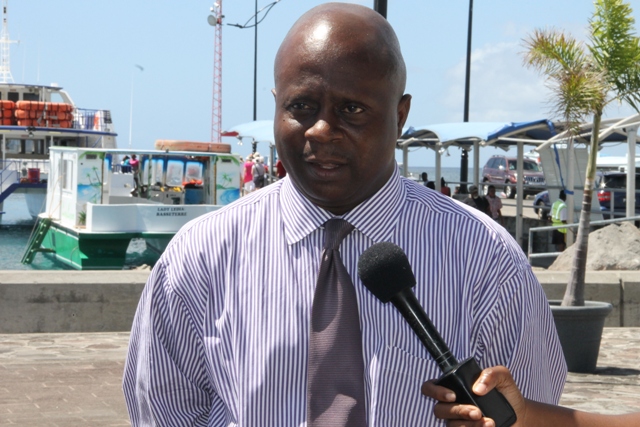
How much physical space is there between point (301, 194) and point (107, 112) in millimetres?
40841

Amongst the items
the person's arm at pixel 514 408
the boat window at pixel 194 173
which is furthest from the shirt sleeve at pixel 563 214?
the person's arm at pixel 514 408

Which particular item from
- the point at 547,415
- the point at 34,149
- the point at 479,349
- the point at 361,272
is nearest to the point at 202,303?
the point at 361,272

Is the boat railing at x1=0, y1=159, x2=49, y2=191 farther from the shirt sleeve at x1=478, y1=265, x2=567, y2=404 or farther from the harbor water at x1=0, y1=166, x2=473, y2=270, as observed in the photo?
the shirt sleeve at x1=478, y1=265, x2=567, y2=404

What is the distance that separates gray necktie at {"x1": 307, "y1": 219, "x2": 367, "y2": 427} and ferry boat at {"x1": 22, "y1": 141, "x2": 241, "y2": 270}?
21901 mm

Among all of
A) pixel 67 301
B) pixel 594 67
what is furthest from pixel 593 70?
pixel 67 301

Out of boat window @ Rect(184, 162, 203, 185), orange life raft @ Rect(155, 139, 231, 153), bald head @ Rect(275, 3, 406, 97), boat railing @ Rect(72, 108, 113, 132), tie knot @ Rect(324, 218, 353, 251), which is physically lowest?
tie knot @ Rect(324, 218, 353, 251)

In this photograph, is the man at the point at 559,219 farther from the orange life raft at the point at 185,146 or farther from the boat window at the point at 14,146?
the boat window at the point at 14,146

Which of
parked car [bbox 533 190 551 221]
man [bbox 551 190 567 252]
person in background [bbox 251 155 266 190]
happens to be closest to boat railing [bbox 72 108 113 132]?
person in background [bbox 251 155 266 190]

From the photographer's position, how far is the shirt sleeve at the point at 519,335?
7.01ft

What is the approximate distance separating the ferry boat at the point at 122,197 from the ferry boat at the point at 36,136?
11.4 m

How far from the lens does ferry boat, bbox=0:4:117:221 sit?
38.6 metres

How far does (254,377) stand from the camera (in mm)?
2098

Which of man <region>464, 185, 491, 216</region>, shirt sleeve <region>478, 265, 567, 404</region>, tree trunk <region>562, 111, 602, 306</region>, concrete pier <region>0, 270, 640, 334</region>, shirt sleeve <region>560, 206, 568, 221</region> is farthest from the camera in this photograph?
man <region>464, 185, 491, 216</region>

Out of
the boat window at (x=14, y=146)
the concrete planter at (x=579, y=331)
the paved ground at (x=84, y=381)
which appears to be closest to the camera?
the paved ground at (x=84, y=381)
